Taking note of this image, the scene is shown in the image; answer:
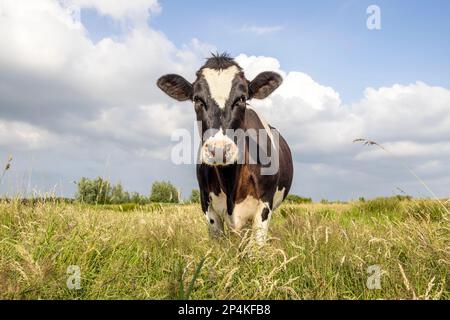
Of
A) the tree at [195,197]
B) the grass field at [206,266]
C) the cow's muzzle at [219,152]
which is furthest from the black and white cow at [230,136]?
the tree at [195,197]

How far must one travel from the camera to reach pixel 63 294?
152 inches

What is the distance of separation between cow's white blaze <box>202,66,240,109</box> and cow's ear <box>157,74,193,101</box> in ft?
1.86

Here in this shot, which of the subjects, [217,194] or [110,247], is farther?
[217,194]

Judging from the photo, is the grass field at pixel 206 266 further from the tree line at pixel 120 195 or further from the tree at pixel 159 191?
the tree at pixel 159 191

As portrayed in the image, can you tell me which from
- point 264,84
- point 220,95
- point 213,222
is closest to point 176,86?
point 220,95

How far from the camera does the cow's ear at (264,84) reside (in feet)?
22.2

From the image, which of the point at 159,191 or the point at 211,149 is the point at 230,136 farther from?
the point at 159,191

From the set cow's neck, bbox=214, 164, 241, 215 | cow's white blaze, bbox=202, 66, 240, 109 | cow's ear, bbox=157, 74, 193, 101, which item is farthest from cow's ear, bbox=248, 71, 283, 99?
cow's neck, bbox=214, 164, 241, 215

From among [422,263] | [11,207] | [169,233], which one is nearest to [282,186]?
[169,233]

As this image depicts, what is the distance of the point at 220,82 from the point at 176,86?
3.48ft
